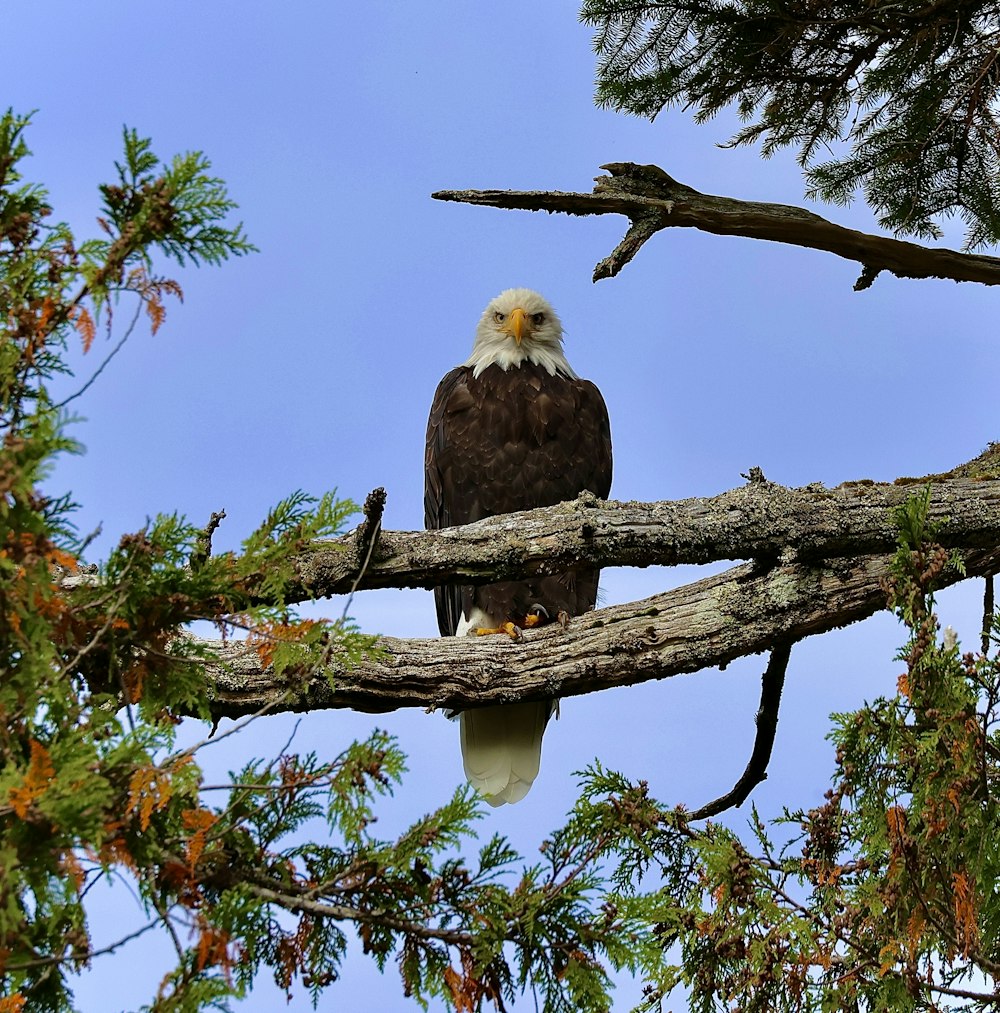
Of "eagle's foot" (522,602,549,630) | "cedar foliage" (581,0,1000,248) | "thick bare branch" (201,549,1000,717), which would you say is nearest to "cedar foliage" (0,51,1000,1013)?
"thick bare branch" (201,549,1000,717)

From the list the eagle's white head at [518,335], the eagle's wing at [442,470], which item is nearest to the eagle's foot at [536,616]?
the eagle's wing at [442,470]

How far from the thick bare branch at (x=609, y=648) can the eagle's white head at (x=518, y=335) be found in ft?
8.86

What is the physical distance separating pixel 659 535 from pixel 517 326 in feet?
10.1

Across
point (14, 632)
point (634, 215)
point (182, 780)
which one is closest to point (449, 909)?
point (182, 780)

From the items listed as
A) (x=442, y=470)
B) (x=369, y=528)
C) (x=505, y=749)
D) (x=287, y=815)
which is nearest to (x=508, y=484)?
(x=442, y=470)

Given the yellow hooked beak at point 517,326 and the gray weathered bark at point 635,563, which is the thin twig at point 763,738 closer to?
the gray weathered bark at point 635,563

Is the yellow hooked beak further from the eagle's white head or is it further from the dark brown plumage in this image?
the dark brown plumage

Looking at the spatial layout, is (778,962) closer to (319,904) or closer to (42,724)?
(319,904)

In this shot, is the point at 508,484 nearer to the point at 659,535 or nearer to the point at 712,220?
the point at 712,220

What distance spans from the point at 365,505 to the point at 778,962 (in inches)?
73.5

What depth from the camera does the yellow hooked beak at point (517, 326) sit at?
694 centimetres

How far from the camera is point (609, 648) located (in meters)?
4.21

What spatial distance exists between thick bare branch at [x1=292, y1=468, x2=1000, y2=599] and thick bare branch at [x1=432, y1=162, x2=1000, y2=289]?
1.31 m

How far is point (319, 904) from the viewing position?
2.79 m
